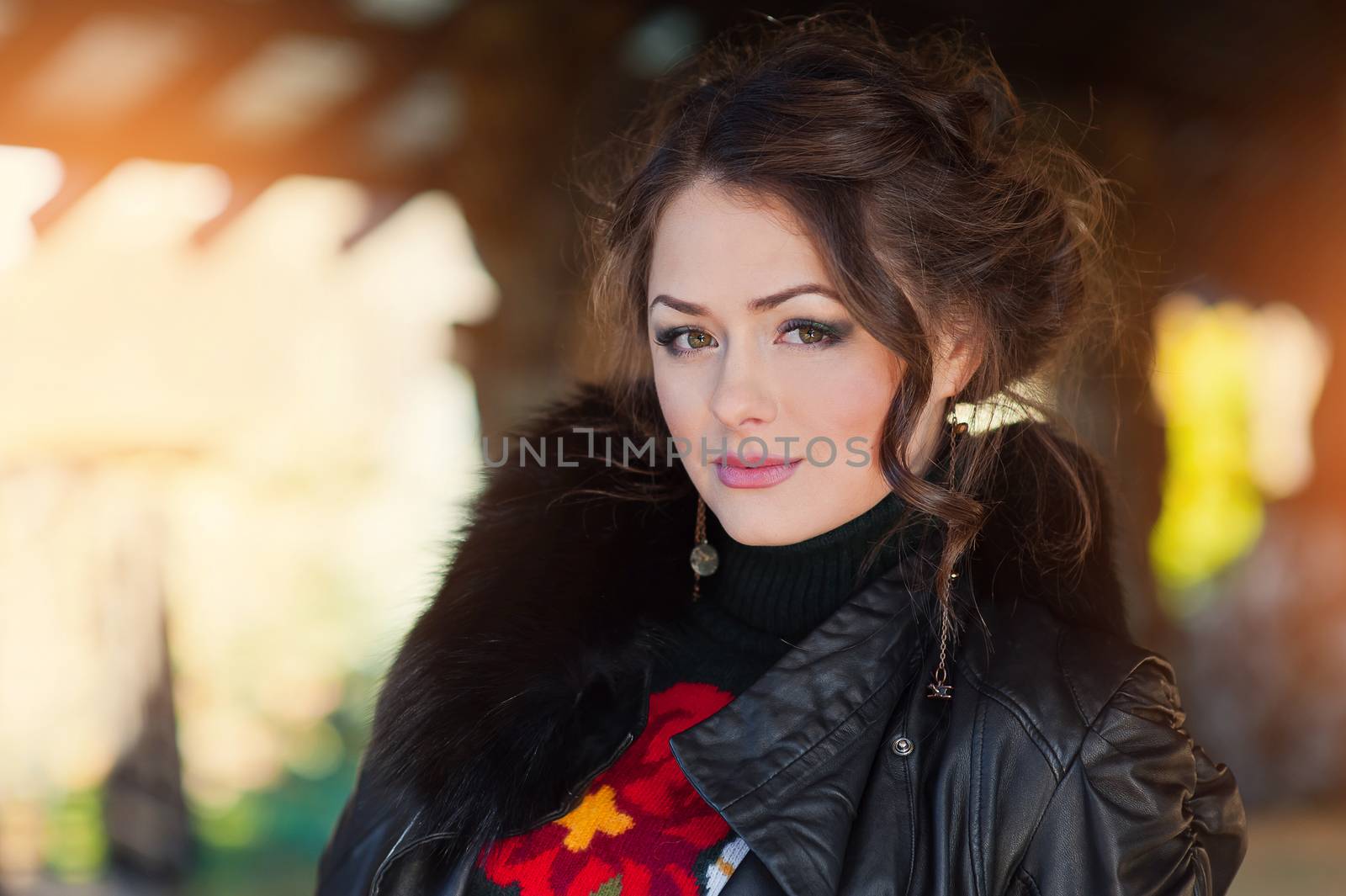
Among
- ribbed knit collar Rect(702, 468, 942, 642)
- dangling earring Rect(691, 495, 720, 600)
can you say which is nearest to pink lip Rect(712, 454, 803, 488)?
ribbed knit collar Rect(702, 468, 942, 642)

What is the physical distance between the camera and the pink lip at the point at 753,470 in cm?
133

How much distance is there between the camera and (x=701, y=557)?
1.59 meters

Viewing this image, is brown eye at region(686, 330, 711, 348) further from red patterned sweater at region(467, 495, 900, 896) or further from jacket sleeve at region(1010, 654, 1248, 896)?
jacket sleeve at region(1010, 654, 1248, 896)

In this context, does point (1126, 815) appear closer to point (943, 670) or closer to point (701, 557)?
point (943, 670)

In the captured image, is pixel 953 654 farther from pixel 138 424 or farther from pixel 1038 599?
pixel 138 424

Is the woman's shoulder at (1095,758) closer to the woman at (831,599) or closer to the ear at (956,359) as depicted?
the woman at (831,599)

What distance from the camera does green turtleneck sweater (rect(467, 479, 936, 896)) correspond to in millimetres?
1324

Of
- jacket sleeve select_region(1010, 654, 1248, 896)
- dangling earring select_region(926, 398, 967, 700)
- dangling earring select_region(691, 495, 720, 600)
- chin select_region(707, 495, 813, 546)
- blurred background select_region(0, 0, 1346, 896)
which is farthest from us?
blurred background select_region(0, 0, 1346, 896)

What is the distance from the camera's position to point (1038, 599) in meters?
1.35

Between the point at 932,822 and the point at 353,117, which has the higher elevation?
the point at 353,117

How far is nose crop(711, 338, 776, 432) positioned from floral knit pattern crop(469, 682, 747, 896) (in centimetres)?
38

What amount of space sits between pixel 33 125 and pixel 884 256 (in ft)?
A: 11.8

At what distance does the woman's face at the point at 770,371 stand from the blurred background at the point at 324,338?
2166 mm

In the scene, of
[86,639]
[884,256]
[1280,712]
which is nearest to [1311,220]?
[1280,712]
